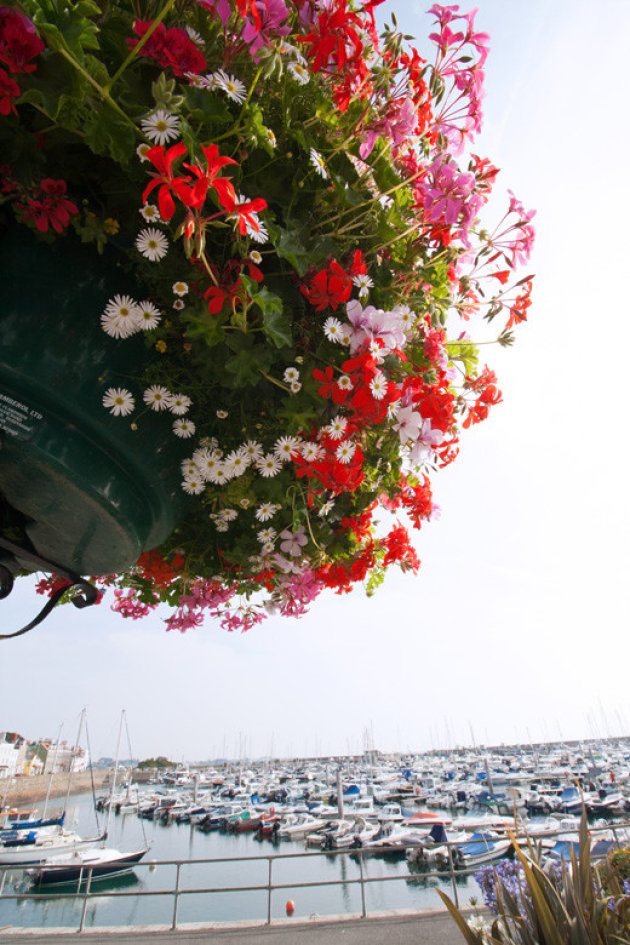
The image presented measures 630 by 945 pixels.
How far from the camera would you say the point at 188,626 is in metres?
1.96

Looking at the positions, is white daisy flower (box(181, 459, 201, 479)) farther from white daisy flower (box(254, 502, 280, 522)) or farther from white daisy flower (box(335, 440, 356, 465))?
white daisy flower (box(335, 440, 356, 465))

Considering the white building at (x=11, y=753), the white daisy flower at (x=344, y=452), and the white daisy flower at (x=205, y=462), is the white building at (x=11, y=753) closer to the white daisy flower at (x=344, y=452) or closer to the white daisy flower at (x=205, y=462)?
the white daisy flower at (x=205, y=462)

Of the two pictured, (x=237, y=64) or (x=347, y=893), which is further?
(x=347, y=893)

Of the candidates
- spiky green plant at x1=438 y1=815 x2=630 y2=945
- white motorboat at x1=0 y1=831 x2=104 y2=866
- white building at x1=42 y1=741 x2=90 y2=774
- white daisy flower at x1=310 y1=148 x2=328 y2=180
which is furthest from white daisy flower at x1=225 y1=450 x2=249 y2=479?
white building at x1=42 y1=741 x2=90 y2=774

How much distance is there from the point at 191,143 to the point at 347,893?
30.7m

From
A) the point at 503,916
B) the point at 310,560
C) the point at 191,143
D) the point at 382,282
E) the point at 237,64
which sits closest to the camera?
the point at 191,143

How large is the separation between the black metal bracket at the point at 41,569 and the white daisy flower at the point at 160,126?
0.95 meters

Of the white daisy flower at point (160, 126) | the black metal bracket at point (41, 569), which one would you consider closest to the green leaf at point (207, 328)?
the white daisy flower at point (160, 126)

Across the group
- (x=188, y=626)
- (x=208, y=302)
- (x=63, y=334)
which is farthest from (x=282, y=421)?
(x=188, y=626)

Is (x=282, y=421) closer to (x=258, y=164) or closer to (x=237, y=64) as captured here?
(x=258, y=164)

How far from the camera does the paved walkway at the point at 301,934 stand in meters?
4.64

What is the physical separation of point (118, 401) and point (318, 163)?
0.61 m

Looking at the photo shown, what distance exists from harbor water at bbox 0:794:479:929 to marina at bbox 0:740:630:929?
0.10m

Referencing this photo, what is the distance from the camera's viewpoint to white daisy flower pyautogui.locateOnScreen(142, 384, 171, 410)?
1.04 meters
